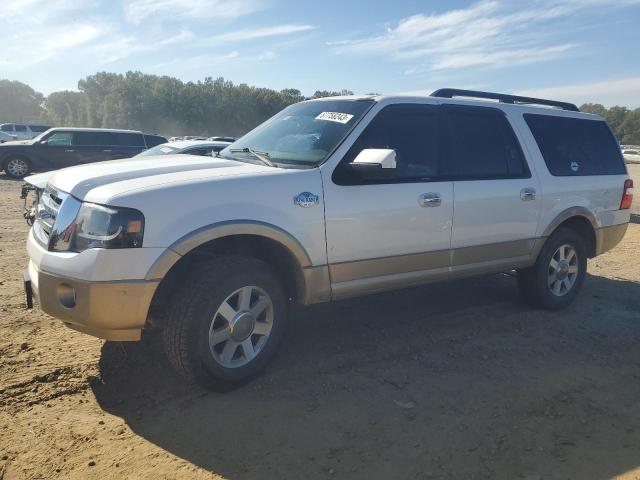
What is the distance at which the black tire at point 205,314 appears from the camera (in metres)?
3.29

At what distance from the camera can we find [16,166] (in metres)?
17.2

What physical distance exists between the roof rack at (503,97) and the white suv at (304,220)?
0.06 ft

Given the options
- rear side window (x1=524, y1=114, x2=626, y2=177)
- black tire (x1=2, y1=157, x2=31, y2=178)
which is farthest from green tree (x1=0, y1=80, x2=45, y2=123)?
rear side window (x1=524, y1=114, x2=626, y2=177)

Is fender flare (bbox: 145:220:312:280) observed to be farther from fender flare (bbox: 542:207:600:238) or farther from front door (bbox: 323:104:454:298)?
fender flare (bbox: 542:207:600:238)

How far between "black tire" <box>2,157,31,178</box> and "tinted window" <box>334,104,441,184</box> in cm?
1622

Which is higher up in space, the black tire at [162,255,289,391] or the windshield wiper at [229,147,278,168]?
the windshield wiper at [229,147,278,168]

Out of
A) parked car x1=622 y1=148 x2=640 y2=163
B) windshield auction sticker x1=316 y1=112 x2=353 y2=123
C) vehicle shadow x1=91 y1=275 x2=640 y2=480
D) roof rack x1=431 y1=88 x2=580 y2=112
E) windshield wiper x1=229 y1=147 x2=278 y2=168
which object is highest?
roof rack x1=431 y1=88 x2=580 y2=112

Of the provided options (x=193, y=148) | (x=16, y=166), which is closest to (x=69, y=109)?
(x=16, y=166)

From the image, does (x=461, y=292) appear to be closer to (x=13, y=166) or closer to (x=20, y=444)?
(x=20, y=444)

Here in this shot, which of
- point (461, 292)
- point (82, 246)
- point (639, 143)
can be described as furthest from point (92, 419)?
point (639, 143)

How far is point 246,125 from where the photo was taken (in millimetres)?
69250

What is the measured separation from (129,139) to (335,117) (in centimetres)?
1471

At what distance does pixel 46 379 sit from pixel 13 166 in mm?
16108

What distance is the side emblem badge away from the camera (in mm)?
3645
